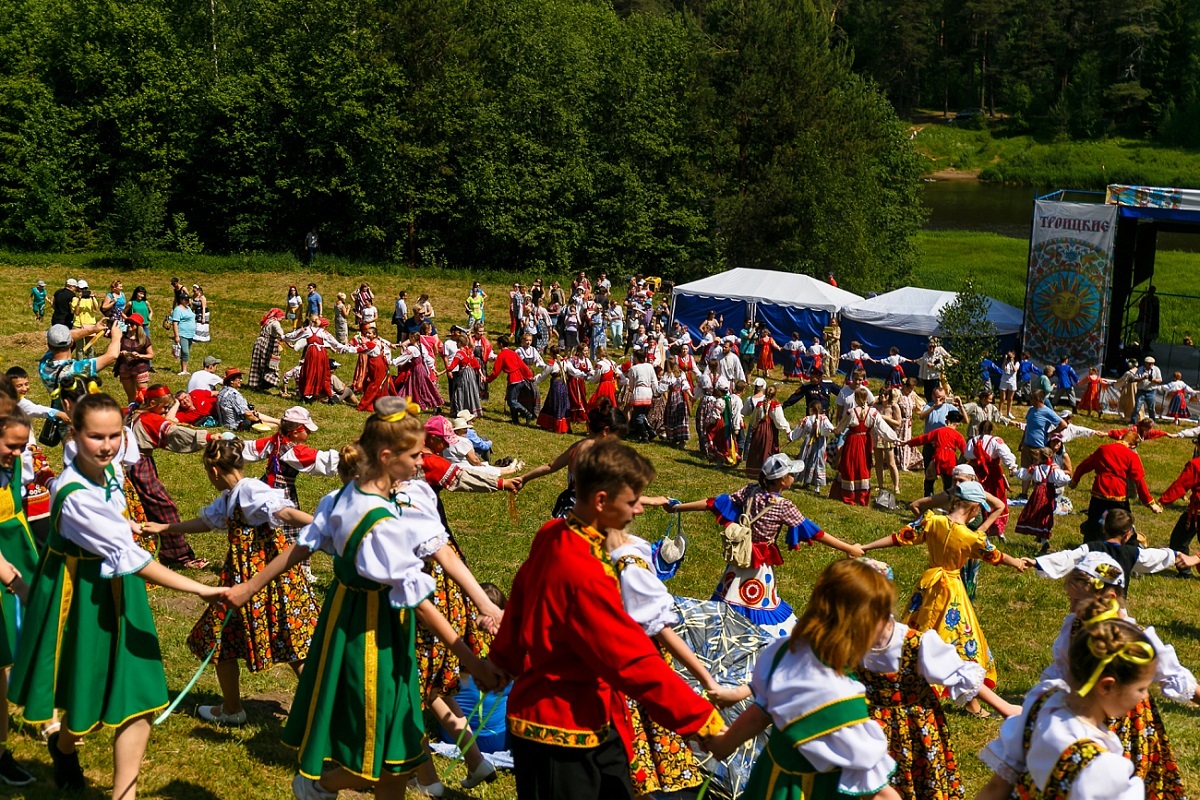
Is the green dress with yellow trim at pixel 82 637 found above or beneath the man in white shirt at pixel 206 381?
above

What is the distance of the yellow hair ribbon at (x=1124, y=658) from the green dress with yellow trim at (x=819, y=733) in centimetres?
69

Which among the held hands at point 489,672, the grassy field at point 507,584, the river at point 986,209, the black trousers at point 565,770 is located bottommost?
the grassy field at point 507,584

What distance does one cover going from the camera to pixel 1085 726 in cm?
371

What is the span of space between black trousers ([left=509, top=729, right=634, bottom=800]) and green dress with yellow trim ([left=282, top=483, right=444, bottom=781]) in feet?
2.26

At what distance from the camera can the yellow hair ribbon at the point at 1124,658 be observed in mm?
3754

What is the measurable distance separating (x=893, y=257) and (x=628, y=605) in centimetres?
4595

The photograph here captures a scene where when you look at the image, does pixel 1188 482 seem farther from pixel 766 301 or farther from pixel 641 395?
pixel 766 301

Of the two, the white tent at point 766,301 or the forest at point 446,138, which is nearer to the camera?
the white tent at point 766,301

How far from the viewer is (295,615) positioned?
21.4 feet

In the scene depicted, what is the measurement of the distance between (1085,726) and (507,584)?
705 cm

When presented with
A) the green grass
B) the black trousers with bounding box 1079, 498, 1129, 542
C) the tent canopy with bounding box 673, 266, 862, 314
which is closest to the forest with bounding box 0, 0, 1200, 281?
the green grass

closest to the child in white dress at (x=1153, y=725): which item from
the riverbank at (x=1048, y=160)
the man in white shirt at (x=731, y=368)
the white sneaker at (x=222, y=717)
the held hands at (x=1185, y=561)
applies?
the held hands at (x=1185, y=561)

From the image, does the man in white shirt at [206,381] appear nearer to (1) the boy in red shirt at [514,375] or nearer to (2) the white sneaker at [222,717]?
(1) the boy in red shirt at [514,375]

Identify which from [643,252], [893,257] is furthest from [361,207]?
[893,257]
